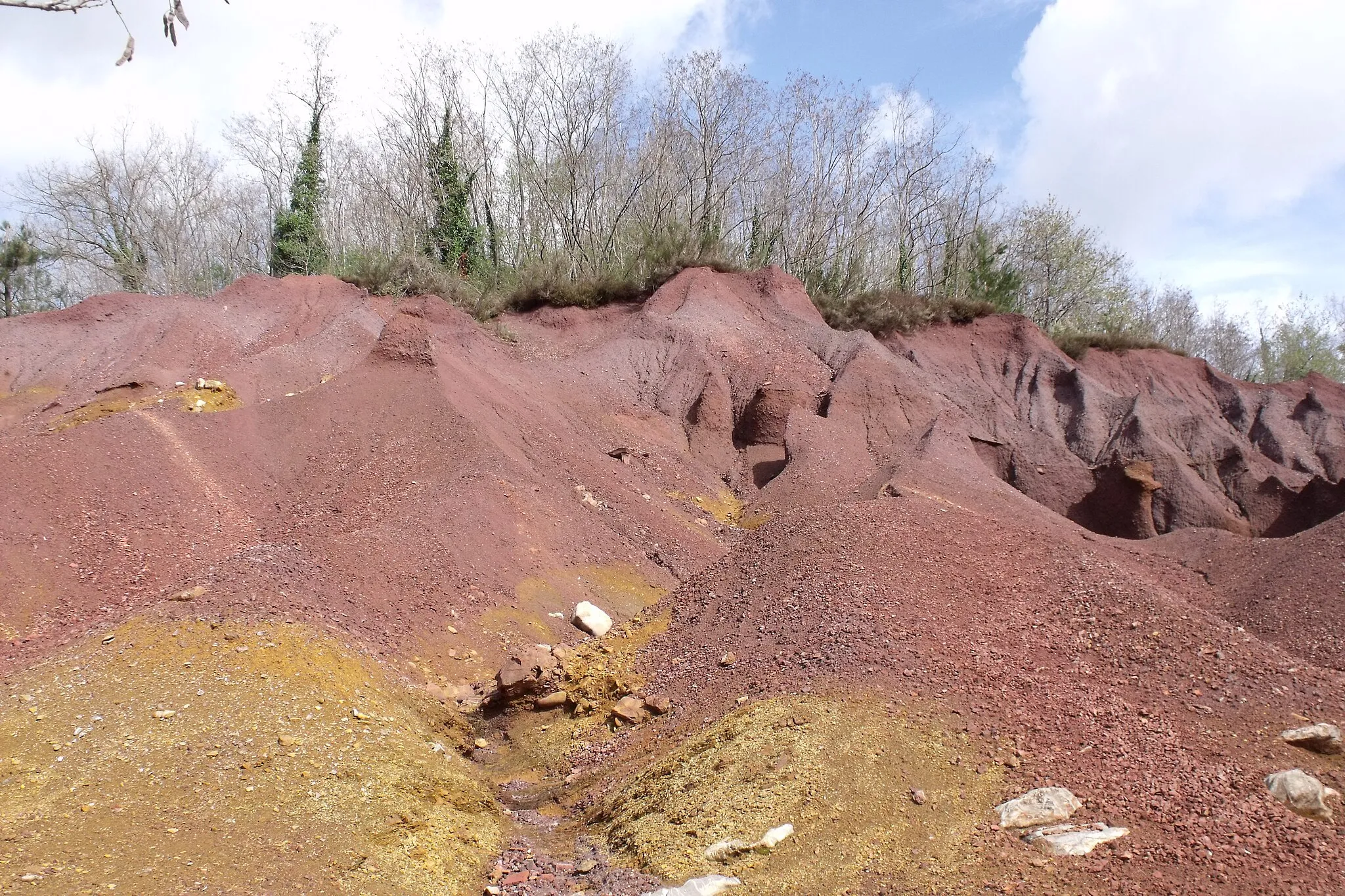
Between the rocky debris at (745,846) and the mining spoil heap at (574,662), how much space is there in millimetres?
47

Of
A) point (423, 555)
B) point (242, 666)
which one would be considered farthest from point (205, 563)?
point (242, 666)

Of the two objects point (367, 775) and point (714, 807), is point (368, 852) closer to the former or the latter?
point (367, 775)

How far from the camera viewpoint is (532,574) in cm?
995

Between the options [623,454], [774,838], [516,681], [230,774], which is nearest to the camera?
[774,838]

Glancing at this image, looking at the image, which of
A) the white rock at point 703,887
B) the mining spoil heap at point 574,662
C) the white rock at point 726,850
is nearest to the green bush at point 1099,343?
the mining spoil heap at point 574,662

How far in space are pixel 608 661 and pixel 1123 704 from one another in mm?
4139

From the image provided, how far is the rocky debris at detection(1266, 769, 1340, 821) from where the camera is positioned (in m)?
4.67

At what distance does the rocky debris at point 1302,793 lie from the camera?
467 centimetres

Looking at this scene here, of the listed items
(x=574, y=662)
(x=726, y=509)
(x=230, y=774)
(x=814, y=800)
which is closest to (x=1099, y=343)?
(x=726, y=509)

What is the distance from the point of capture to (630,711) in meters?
7.14

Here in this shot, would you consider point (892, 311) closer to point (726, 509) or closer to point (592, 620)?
point (726, 509)

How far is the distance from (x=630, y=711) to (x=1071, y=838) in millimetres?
3552

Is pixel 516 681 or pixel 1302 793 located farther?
pixel 516 681

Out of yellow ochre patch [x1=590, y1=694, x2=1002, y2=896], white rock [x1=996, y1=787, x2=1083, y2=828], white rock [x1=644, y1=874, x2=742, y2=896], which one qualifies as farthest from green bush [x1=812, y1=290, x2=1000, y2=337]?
white rock [x1=644, y1=874, x2=742, y2=896]
